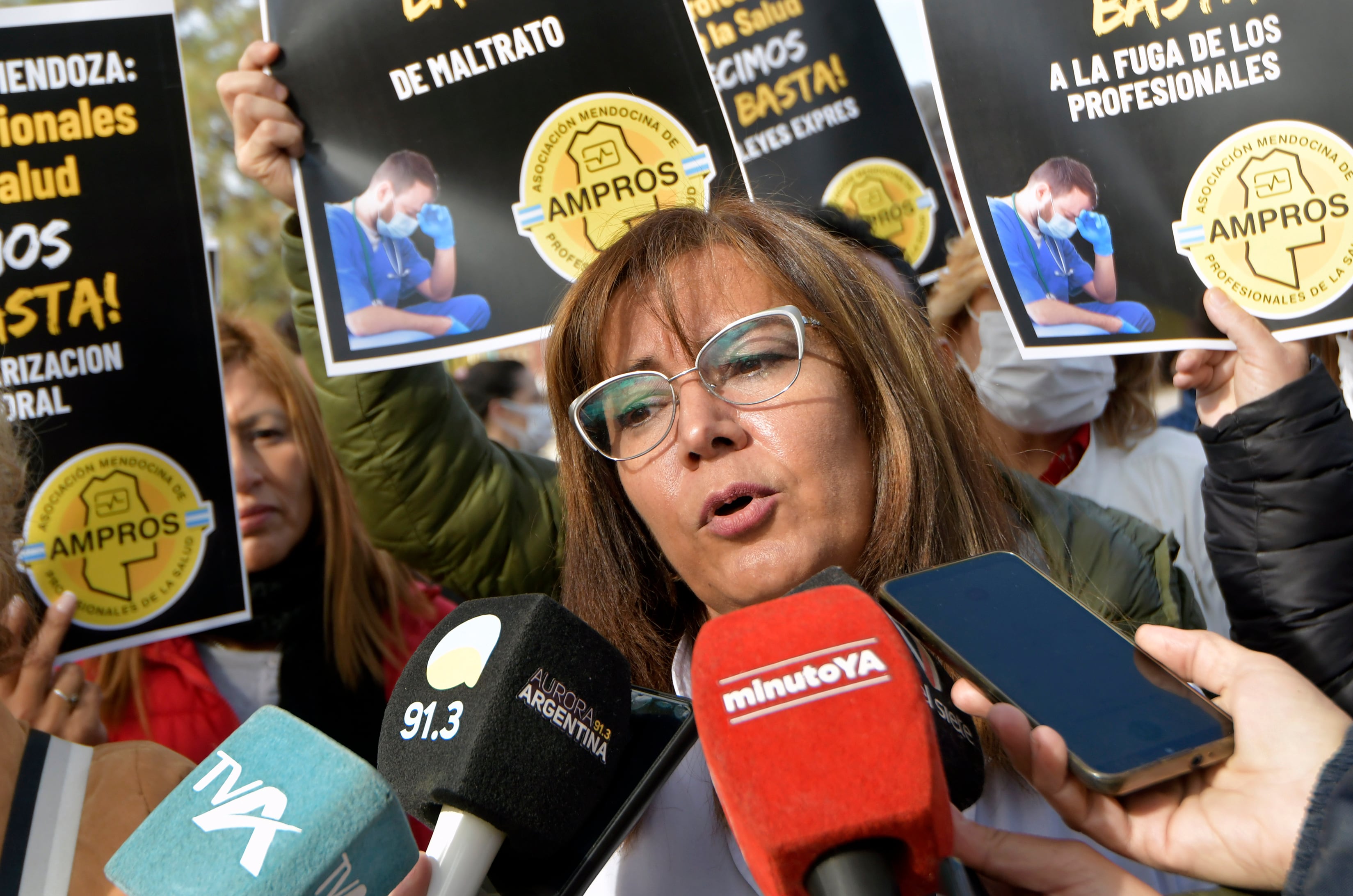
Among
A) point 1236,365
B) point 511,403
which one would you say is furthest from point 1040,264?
point 511,403

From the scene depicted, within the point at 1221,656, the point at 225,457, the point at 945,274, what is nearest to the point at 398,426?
the point at 225,457

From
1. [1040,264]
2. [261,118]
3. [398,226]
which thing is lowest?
[1040,264]

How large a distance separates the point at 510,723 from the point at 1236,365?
1.74m

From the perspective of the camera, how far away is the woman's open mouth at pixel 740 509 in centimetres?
174

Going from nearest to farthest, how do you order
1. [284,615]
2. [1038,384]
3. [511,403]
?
[284,615] < [1038,384] < [511,403]

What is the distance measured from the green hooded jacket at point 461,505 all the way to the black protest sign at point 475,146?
0.91 feet

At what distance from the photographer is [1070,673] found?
123 centimetres

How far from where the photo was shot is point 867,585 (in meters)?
1.83

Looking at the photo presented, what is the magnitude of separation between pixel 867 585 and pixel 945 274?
165 centimetres

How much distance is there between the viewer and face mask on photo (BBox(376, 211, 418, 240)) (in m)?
2.41

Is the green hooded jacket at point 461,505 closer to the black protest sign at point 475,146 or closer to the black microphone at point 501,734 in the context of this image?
the black protest sign at point 475,146

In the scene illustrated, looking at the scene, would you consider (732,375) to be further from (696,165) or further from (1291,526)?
(1291,526)

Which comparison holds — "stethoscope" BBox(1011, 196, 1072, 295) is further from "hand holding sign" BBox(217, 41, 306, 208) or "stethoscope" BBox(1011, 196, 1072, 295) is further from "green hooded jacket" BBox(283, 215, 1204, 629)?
"hand holding sign" BBox(217, 41, 306, 208)

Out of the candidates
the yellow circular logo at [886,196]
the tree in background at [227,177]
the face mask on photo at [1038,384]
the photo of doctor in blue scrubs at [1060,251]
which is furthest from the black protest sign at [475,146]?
the tree in background at [227,177]
